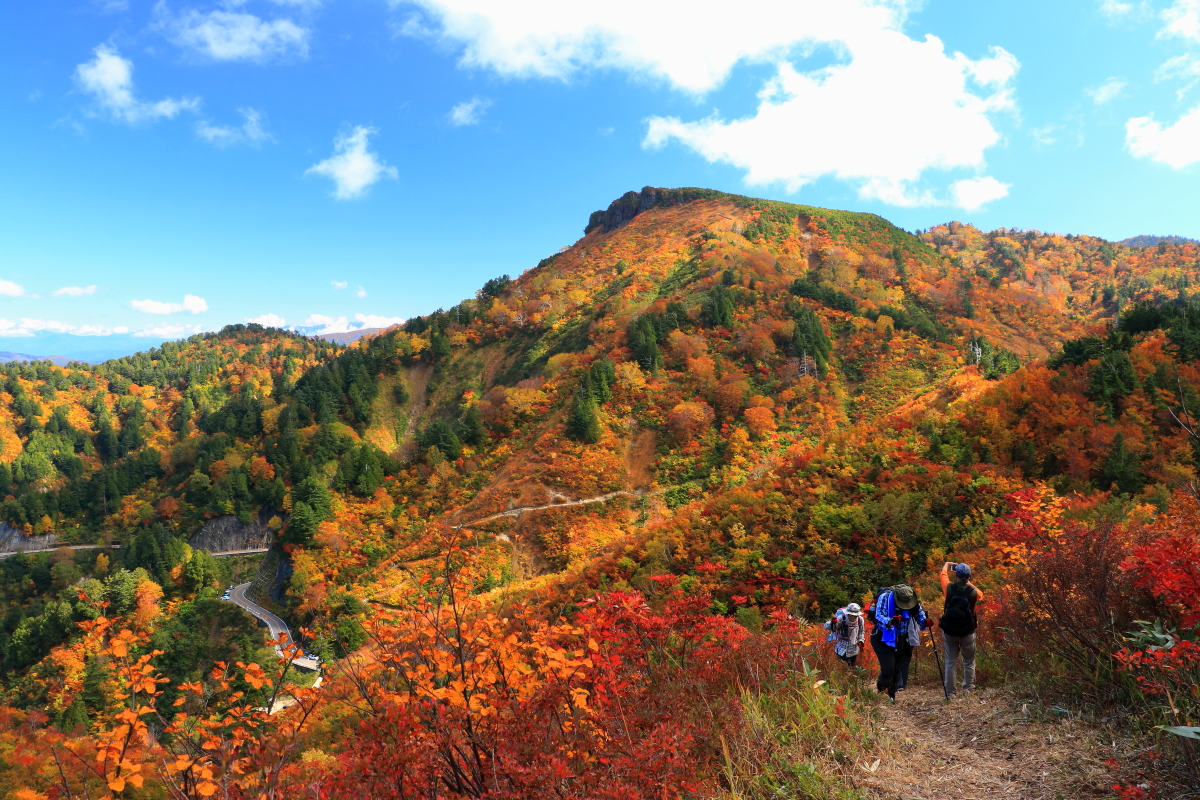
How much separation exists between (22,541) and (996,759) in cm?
11165

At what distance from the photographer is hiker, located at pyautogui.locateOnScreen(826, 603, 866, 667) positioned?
7.89 meters

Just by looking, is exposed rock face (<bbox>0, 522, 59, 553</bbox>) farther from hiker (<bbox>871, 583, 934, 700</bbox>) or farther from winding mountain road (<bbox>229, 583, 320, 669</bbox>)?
hiker (<bbox>871, 583, 934, 700</bbox>)

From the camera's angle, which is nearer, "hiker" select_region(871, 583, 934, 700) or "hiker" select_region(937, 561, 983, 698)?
"hiker" select_region(937, 561, 983, 698)

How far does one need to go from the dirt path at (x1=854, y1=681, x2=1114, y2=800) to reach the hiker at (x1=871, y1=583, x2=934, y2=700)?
109 cm

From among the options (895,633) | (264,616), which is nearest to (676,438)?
(895,633)

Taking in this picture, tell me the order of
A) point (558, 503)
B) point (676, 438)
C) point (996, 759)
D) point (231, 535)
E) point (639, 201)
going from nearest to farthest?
point (996, 759) < point (558, 503) < point (676, 438) < point (231, 535) < point (639, 201)

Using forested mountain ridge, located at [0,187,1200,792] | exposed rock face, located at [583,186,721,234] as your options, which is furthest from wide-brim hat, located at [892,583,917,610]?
exposed rock face, located at [583,186,721,234]

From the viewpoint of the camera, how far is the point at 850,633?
795 centimetres

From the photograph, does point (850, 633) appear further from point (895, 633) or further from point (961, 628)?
point (961, 628)

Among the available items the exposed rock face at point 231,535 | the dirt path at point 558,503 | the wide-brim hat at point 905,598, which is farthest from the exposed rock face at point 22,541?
the wide-brim hat at point 905,598

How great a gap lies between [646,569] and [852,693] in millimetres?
13603

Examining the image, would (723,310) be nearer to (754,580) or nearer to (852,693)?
(754,580)

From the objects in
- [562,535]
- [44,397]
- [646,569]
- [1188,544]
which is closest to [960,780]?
[1188,544]

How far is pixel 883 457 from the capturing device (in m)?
20.3
